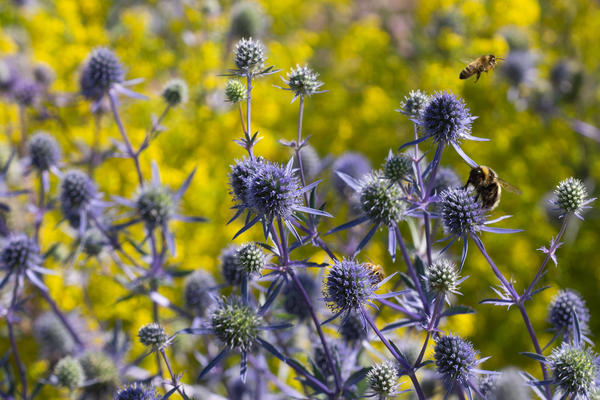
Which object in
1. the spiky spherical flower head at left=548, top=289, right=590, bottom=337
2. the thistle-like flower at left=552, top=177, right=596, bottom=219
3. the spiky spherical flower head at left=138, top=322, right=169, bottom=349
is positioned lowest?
the spiky spherical flower head at left=548, top=289, right=590, bottom=337

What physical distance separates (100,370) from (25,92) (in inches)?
73.6

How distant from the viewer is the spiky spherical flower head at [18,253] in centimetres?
217

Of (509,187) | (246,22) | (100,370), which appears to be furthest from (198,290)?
(246,22)

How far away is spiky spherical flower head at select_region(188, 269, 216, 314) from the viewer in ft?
7.63

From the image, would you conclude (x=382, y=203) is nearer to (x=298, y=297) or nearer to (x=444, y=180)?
(x=444, y=180)

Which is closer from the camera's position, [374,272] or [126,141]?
[374,272]

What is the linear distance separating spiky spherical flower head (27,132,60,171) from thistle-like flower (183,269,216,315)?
941mm

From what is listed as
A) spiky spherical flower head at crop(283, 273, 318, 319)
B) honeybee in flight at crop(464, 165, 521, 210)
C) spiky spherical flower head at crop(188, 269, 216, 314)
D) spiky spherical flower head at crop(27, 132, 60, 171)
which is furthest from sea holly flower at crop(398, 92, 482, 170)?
spiky spherical flower head at crop(27, 132, 60, 171)

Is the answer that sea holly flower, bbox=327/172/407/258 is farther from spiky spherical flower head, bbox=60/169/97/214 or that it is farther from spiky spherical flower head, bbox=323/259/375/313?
spiky spherical flower head, bbox=60/169/97/214

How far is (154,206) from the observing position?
229 cm

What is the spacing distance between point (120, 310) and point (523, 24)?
352 centimetres

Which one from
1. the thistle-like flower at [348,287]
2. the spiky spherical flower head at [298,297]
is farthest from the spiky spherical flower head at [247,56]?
the spiky spherical flower head at [298,297]

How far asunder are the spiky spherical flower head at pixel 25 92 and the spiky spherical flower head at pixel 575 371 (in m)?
3.16

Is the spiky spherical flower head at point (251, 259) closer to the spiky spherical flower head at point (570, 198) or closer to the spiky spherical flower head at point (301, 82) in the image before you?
the spiky spherical flower head at point (301, 82)
